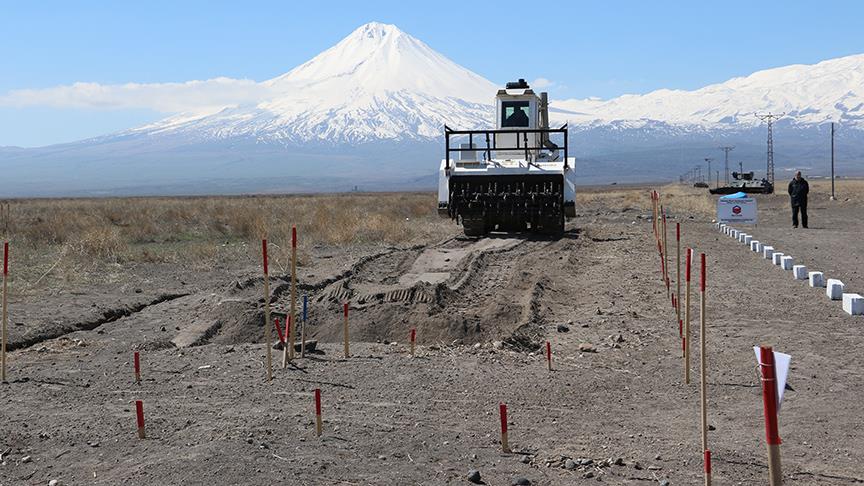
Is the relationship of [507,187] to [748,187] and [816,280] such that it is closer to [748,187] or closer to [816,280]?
[816,280]

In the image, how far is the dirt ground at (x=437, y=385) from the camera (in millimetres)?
7574

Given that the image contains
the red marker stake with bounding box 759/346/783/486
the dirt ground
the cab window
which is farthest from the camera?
the cab window

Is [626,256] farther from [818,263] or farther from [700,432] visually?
[700,432]

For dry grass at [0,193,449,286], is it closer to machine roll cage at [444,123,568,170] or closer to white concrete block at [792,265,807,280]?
machine roll cage at [444,123,568,170]

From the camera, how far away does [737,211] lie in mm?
28203

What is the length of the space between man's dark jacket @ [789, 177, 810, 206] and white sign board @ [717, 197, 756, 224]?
96.3 inches

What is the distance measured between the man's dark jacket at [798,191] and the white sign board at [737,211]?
2445 mm

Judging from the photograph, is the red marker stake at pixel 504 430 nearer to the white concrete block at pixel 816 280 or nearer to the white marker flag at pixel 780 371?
the white marker flag at pixel 780 371

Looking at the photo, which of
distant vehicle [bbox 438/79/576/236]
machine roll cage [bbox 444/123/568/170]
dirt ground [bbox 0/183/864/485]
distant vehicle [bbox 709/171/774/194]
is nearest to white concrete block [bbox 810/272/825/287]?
dirt ground [bbox 0/183/864/485]

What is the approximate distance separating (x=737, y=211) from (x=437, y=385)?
1977 centimetres

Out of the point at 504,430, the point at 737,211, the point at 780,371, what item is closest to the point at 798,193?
the point at 737,211

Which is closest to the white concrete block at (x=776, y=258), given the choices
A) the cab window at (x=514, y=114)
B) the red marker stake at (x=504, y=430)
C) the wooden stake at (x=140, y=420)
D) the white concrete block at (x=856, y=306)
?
the white concrete block at (x=856, y=306)

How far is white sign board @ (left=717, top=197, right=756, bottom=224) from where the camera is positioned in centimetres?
2798

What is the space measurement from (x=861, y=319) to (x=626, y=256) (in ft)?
29.4
